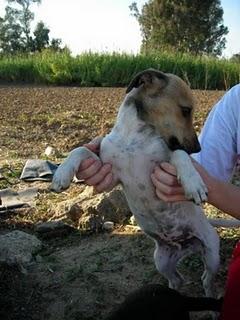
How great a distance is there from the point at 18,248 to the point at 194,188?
1449 mm

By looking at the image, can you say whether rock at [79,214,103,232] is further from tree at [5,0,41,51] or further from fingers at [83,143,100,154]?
tree at [5,0,41,51]

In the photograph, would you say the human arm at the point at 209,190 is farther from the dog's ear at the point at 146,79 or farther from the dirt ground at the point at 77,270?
the dirt ground at the point at 77,270

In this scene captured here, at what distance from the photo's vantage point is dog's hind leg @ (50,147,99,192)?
7.66ft

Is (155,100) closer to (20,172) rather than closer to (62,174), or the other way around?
(62,174)

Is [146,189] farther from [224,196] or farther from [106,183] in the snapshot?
[224,196]

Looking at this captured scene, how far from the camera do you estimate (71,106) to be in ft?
30.6

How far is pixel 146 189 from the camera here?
252cm

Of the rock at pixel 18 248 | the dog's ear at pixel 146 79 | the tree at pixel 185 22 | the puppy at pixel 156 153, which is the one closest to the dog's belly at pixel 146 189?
the puppy at pixel 156 153

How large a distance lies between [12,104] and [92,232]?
6.71 metres

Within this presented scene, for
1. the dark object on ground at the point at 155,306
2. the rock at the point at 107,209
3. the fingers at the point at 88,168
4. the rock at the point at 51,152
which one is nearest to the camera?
the dark object on ground at the point at 155,306

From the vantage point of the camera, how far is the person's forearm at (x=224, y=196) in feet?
7.50

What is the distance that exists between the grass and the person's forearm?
10639mm

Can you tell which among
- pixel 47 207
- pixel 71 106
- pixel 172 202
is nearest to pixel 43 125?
pixel 71 106

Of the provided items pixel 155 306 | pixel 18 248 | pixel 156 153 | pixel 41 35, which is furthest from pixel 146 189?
pixel 41 35
